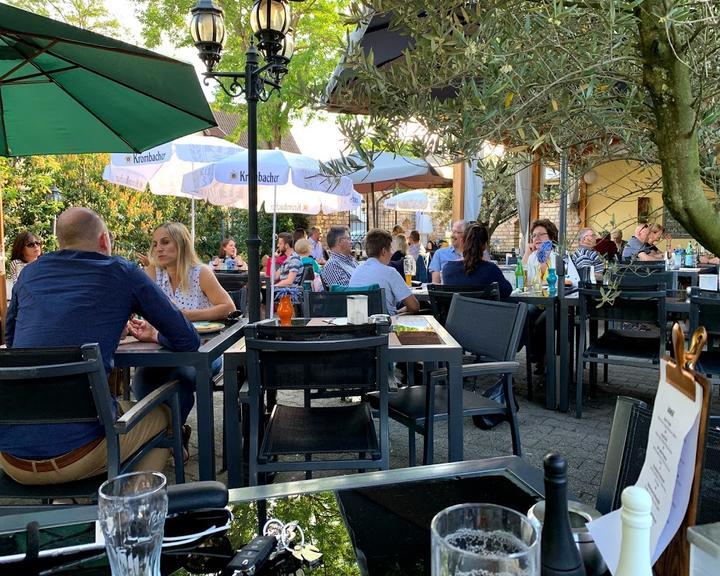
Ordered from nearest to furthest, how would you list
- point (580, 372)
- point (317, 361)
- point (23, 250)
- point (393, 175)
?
point (317, 361) < point (580, 372) < point (23, 250) < point (393, 175)

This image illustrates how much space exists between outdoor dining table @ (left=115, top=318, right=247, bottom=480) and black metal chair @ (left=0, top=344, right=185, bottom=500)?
1.61 ft

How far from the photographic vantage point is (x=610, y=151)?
112 centimetres

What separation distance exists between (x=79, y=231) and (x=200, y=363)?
30.6 inches

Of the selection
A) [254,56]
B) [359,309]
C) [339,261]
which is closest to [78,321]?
[359,309]

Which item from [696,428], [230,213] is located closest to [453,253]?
[696,428]

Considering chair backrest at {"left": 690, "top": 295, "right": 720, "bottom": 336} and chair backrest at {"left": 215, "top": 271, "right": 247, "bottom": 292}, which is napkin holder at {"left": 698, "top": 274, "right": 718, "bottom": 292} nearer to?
chair backrest at {"left": 690, "top": 295, "right": 720, "bottom": 336}

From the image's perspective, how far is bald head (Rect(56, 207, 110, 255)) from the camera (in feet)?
8.03

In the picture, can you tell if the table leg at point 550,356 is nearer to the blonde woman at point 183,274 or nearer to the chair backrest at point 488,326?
the chair backrest at point 488,326

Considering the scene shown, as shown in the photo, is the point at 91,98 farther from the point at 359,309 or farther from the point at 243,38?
the point at 243,38

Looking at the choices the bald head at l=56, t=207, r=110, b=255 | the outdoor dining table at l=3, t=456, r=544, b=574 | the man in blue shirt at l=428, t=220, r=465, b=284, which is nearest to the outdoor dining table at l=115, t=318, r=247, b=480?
the bald head at l=56, t=207, r=110, b=255

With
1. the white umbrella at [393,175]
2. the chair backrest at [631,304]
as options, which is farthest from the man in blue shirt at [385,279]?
the chair backrest at [631,304]

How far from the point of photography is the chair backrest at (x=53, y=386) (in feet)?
5.93

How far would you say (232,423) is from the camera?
2.54m

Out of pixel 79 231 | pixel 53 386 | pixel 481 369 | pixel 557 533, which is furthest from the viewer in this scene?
pixel 481 369
